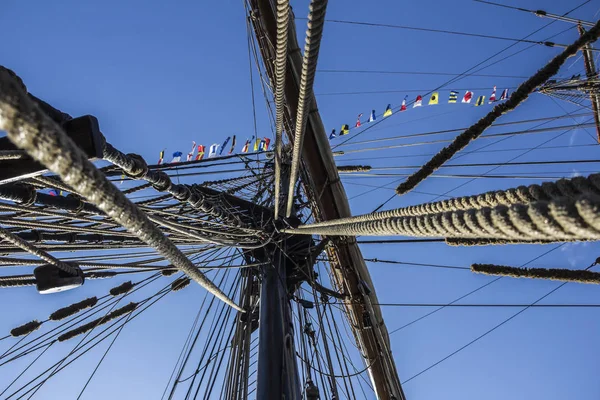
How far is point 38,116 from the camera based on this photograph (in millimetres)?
521

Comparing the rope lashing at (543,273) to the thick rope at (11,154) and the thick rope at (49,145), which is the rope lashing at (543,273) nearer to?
the thick rope at (49,145)

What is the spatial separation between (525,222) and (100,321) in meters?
4.35

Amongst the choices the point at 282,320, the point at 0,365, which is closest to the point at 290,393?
the point at 282,320

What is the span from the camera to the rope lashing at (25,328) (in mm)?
3268

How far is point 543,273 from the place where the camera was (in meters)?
3.00

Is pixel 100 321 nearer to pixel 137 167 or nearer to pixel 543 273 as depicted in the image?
pixel 137 167

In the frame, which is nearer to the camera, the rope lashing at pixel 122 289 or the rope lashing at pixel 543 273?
the rope lashing at pixel 543 273

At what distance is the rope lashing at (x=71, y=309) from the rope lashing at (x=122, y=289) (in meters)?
0.26

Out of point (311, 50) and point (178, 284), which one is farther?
point (178, 284)

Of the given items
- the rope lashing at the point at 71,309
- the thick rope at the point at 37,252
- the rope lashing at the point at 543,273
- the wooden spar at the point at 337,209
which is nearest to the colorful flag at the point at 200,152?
the wooden spar at the point at 337,209

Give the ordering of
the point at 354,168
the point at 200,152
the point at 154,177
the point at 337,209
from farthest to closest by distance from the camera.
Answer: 1. the point at 200,152
2. the point at 354,168
3. the point at 337,209
4. the point at 154,177

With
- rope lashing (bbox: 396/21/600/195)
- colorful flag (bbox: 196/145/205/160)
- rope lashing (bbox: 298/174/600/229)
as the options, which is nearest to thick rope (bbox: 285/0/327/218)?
rope lashing (bbox: 298/174/600/229)

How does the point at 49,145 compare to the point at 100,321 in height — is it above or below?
above

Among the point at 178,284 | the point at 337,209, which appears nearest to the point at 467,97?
the point at 337,209
